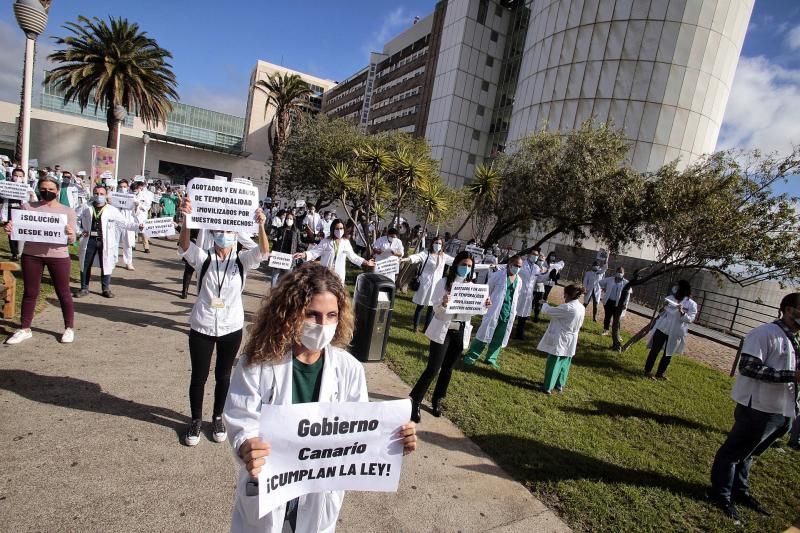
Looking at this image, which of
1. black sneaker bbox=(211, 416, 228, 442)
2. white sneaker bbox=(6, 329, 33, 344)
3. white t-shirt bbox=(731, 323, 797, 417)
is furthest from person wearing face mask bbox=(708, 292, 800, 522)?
white sneaker bbox=(6, 329, 33, 344)

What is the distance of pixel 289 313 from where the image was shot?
6.64ft

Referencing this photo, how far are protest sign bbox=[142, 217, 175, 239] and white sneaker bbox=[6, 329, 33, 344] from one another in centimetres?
188

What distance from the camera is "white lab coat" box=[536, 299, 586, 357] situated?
247 inches

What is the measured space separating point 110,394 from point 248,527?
3.40 meters

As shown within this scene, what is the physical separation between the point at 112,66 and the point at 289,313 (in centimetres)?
2924

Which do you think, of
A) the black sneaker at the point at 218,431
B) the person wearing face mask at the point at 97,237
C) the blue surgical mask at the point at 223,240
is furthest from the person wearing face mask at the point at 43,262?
the black sneaker at the point at 218,431

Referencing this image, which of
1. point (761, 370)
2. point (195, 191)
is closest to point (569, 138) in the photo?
point (761, 370)

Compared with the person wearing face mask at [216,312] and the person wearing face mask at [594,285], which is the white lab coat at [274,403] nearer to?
the person wearing face mask at [216,312]

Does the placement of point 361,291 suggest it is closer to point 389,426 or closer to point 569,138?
point 389,426

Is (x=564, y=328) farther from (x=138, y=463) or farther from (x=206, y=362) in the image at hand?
(x=138, y=463)

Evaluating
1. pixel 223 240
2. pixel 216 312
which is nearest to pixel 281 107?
pixel 223 240

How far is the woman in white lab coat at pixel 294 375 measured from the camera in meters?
1.87

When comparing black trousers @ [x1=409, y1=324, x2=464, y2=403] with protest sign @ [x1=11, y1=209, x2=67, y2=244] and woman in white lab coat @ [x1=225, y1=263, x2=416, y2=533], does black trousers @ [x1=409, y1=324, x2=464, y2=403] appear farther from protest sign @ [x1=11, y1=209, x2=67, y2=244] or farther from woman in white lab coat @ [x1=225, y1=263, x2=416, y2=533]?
protest sign @ [x1=11, y1=209, x2=67, y2=244]

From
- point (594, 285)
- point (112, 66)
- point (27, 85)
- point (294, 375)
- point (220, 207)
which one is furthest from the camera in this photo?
point (112, 66)
